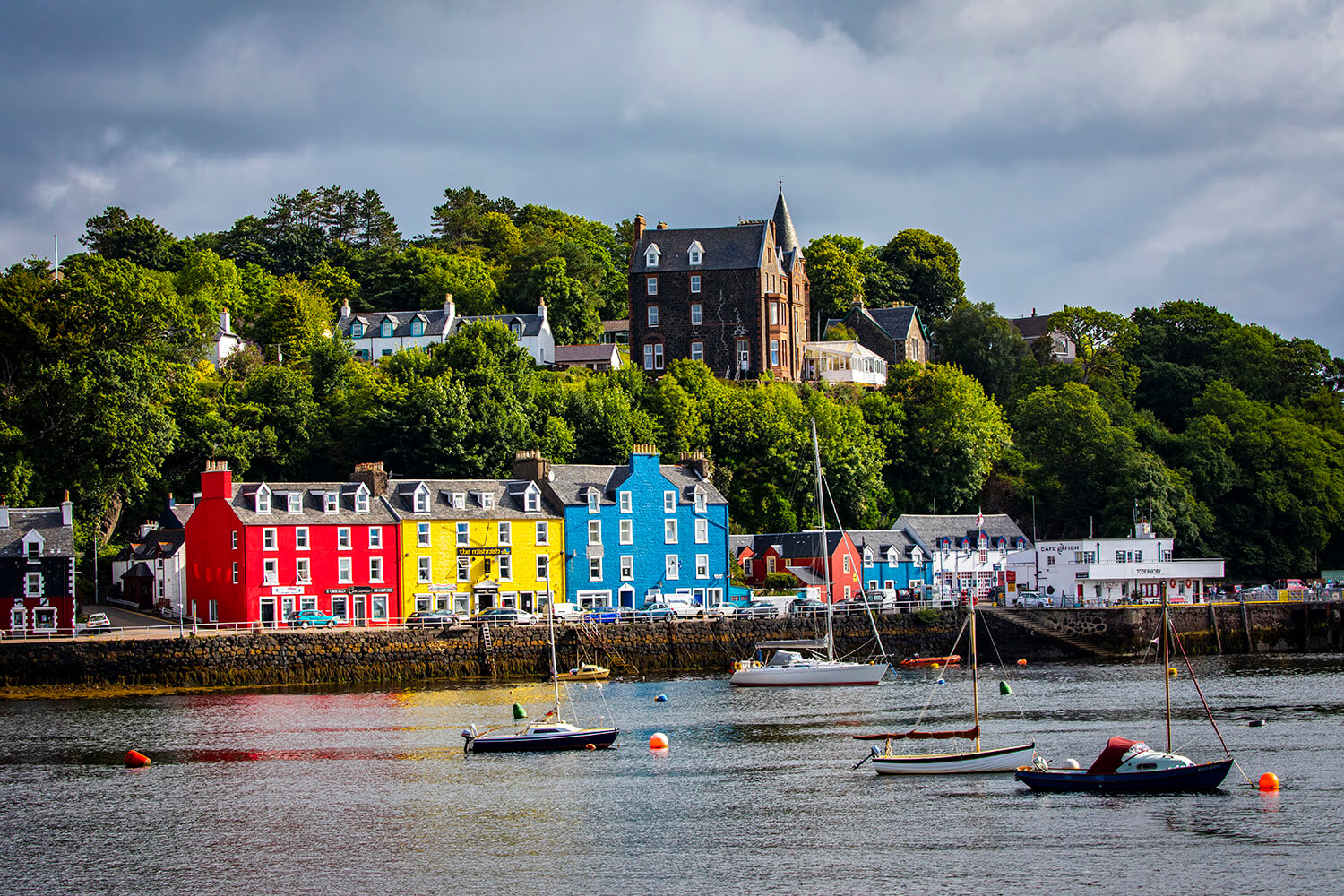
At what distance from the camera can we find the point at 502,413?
81.0 metres

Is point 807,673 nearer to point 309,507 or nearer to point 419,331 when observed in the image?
point 309,507

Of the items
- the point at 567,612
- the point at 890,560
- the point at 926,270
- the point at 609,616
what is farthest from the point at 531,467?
the point at 926,270

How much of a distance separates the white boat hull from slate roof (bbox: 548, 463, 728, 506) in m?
16.8

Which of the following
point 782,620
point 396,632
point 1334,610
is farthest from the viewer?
point 1334,610

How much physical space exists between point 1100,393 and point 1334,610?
Result: 108 feet

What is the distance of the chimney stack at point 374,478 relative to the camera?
71688mm

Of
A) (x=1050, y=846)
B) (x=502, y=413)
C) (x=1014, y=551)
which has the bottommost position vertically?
(x=1050, y=846)

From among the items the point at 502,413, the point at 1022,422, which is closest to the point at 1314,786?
the point at 502,413

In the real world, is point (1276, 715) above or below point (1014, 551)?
below

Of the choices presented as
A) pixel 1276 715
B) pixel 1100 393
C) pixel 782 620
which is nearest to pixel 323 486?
pixel 782 620

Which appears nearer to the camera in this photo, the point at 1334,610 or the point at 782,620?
the point at 782,620

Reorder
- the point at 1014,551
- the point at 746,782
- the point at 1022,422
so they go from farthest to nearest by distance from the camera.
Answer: the point at 1022,422
the point at 1014,551
the point at 746,782

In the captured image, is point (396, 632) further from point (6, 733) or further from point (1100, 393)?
point (1100, 393)

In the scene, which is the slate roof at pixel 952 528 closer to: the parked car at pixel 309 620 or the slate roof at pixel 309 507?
the slate roof at pixel 309 507
